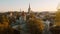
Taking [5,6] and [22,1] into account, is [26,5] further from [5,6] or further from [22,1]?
[5,6]

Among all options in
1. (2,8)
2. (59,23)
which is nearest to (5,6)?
(2,8)

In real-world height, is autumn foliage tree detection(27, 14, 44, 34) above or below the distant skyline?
below

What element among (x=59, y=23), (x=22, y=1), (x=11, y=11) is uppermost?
(x=22, y=1)

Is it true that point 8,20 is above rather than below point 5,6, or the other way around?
below

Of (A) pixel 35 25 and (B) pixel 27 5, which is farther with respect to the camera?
(B) pixel 27 5

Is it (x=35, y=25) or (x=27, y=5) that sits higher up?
(x=27, y=5)

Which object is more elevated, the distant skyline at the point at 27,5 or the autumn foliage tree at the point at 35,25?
the distant skyline at the point at 27,5

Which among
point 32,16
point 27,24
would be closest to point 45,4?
point 32,16
